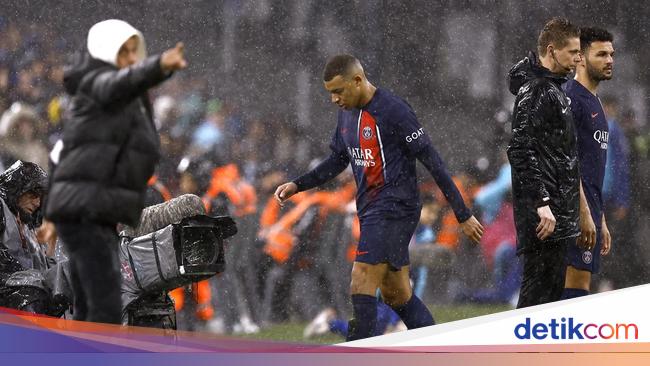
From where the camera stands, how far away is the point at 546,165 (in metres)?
5.21

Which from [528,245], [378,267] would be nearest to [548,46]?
[528,245]

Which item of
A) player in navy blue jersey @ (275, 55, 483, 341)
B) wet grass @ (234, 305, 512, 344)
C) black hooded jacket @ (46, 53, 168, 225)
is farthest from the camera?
wet grass @ (234, 305, 512, 344)

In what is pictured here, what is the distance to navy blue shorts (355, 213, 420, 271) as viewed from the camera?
17.1 ft

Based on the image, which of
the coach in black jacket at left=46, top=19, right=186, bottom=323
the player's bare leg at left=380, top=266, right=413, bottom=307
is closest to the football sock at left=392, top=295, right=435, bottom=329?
the player's bare leg at left=380, top=266, right=413, bottom=307

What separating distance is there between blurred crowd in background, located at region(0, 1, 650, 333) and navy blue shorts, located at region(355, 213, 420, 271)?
0.60 meters

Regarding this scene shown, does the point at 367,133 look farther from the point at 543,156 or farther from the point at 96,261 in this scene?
the point at 96,261

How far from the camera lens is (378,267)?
17.2ft

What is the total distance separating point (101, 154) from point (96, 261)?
31cm

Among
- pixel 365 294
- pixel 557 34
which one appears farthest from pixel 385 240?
pixel 557 34

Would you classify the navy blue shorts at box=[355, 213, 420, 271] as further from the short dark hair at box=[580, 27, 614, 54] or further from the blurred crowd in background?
the short dark hair at box=[580, 27, 614, 54]

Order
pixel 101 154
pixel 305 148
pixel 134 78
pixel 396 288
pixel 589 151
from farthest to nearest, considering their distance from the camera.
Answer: pixel 305 148, pixel 589 151, pixel 396 288, pixel 101 154, pixel 134 78

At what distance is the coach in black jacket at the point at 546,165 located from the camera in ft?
17.1

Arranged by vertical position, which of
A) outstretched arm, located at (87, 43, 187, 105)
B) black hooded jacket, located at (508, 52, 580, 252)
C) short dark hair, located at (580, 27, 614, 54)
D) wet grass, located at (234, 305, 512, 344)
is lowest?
wet grass, located at (234, 305, 512, 344)

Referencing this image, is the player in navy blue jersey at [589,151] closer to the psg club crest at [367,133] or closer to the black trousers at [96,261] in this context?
the psg club crest at [367,133]
